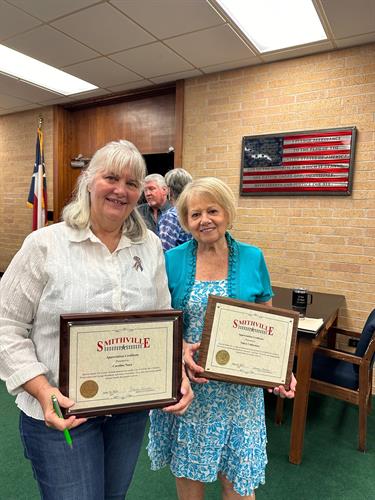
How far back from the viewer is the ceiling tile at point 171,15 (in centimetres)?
231

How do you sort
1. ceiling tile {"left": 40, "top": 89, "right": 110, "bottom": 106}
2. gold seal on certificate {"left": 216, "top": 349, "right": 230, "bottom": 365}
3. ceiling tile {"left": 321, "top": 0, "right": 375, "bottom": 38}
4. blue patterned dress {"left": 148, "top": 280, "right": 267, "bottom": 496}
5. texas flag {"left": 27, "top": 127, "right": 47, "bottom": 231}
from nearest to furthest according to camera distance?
gold seal on certificate {"left": 216, "top": 349, "right": 230, "bottom": 365} → blue patterned dress {"left": 148, "top": 280, "right": 267, "bottom": 496} → ceiling tile {"left": 321, "top": 0, "right": 375, "bottom": 38} → ceiling tile {"left": 40, "top": 89, "right": 110, "bottom": 106} → texas flag {"left": 27, "top": 127, "right": 47, "bottom": 231}

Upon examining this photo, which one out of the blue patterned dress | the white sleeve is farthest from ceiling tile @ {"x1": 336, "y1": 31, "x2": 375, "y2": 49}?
the white sleeve

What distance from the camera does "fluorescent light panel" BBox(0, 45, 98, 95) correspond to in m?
3.49

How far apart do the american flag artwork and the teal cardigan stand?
1957 millimetres

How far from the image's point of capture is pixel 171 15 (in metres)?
2.44

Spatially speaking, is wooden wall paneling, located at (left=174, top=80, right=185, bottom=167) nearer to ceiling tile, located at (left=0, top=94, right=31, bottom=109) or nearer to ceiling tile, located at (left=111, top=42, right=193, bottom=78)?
ceiling tile, located at (left=111, top=42, right=193, bottom=78)

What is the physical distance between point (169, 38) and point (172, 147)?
4.38ft

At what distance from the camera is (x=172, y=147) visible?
13.1 ft

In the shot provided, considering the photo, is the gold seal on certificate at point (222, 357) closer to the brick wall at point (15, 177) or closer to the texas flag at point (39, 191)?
the texas flag at point (39, 191)

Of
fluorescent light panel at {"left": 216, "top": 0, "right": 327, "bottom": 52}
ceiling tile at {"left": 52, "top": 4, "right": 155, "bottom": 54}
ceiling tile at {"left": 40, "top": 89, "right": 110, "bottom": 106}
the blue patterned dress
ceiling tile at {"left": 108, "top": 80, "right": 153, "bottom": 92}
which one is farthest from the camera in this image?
ceiling tile at {"left": 40, "top": 89, "right": 110, "bottom": 106}

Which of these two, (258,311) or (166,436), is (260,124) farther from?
(166,436)

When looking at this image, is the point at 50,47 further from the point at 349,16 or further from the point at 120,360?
the point at 120,360

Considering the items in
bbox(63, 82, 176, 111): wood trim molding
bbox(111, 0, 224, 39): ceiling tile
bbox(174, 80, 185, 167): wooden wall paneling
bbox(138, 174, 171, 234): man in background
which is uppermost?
bbox(111, 0, 224, 39): ceiling tile

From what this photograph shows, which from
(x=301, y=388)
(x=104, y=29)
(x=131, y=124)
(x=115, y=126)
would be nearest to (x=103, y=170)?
(x=301, y=388)
